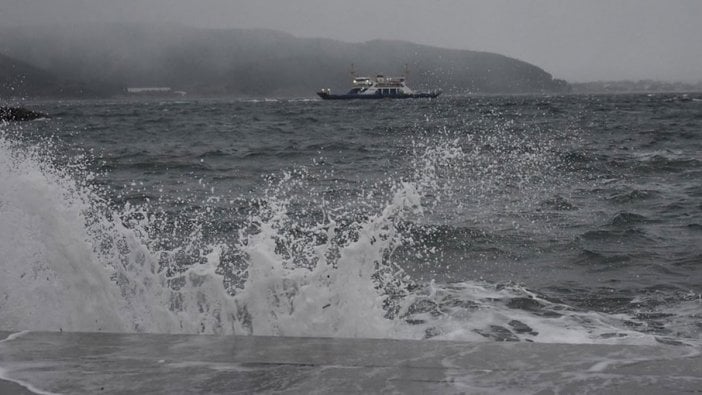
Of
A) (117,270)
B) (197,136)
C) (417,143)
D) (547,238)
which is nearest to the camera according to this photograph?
(117,270)

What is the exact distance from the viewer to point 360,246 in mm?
4609

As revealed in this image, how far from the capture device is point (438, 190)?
38.8 ft

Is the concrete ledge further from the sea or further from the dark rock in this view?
the dark rock

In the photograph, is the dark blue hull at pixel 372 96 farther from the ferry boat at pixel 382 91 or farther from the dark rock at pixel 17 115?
the dark rock at pixel 17 115

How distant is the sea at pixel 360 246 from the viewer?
442 cm

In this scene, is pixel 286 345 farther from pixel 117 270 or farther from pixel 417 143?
pixel 417 143

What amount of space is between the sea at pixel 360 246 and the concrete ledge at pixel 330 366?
157cm

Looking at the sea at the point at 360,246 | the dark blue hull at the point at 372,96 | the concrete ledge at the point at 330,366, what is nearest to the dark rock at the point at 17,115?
the sea at the point at 360,246

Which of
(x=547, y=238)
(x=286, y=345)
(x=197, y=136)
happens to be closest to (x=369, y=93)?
(x=197, y=136)

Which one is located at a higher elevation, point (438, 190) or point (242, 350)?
point (242, 350)

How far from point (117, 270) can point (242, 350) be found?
95.8 inches

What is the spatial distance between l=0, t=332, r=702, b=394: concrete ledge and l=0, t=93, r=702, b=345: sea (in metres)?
1.57

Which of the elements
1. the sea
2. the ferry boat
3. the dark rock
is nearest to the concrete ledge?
the sea

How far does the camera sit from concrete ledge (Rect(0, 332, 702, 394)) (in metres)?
2.26
